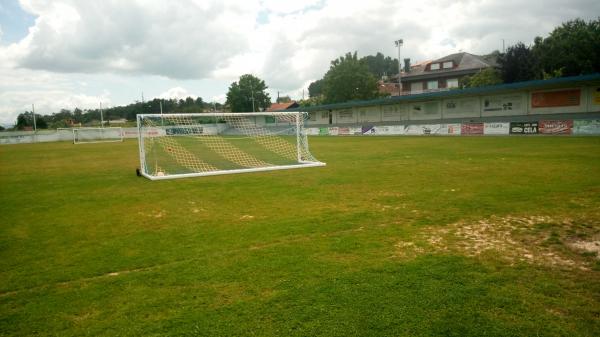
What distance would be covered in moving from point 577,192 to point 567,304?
6.19m

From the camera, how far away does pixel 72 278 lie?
4879mm

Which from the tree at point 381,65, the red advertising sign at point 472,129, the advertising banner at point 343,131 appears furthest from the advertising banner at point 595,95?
the tree at point 381,65

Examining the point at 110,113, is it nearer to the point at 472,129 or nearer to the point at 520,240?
the point at 472,129

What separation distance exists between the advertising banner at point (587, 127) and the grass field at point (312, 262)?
19.9 metres

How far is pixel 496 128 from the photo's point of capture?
31.3 meters

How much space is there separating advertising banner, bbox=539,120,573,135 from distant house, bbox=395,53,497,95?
33.0 meters

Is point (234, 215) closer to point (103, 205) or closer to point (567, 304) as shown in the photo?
point (103, 205)

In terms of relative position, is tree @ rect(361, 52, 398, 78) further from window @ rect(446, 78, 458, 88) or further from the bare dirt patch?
the bare dirt patch

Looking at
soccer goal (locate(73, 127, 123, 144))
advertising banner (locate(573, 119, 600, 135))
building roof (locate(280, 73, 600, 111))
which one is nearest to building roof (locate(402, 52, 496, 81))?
building roof (locate(280, 73, 600, 111))

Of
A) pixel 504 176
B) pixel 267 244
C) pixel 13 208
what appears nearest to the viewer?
pixel 267 244

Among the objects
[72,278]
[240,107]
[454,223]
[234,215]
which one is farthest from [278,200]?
[240,107]

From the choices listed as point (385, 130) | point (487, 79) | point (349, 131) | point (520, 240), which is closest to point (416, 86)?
point (487, 79)

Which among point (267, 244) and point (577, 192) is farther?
point (577, 192)

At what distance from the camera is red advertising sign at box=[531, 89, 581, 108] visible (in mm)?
31656
